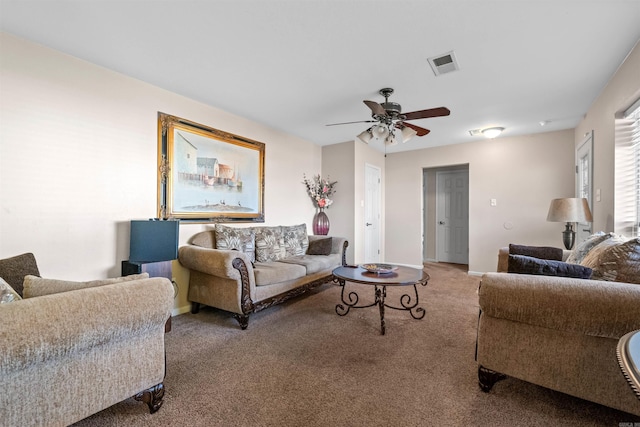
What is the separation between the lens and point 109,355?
51.9 inches

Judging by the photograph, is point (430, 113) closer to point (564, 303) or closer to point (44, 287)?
point (564, 303)

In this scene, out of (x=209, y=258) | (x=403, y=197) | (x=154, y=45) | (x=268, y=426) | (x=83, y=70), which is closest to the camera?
(x=268, y=426)

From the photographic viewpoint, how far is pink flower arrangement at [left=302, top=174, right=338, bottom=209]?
4957 mm

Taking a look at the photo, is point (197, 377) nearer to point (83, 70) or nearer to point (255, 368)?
point (255, 368)

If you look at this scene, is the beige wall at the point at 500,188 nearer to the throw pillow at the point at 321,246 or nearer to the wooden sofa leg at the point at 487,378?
the throw pillow at the point at 321,246

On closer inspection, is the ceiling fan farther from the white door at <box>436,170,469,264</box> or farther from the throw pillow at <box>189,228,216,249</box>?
the white door at <box>436,170,469,264</box>

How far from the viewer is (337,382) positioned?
1.79m

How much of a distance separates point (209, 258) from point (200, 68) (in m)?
1.76

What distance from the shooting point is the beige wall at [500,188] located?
434 centimetres

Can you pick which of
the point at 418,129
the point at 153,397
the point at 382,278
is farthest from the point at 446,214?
the point at 153,397

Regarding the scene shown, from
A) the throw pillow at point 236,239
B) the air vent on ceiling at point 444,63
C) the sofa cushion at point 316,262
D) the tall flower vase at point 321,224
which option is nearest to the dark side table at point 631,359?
the air vent on ceiling at point 444,63

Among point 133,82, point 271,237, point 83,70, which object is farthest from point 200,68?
point 271,237

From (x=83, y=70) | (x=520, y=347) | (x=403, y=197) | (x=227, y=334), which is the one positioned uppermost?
(x=83, y=70)

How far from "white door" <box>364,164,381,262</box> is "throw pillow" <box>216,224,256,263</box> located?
8.07 ft
